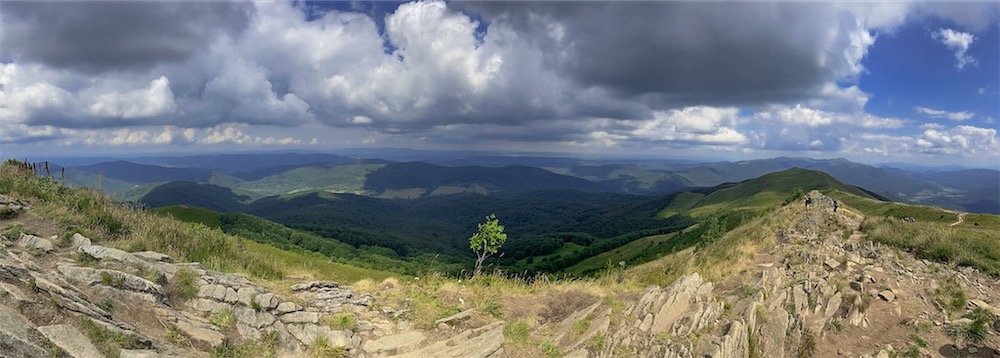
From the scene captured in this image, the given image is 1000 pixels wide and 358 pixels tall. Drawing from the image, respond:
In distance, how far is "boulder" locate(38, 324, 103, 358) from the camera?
7.98m

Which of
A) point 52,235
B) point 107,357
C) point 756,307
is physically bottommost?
point 756,307

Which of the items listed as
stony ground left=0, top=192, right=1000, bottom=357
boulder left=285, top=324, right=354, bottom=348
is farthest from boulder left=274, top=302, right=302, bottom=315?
boulder left=285, top=324, right=354, bottom=348

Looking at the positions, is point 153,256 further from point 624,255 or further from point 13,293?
point 624,255

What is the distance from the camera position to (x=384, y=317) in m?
13.6

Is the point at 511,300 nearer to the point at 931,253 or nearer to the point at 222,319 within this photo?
the point at 222,319

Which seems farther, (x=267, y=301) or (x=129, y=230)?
(x=129, y=230)

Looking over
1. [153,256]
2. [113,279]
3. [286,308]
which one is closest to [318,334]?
[286,308]

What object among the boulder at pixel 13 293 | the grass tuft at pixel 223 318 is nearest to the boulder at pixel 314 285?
the grass tuft at pixel 223 318

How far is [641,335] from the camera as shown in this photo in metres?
13.0

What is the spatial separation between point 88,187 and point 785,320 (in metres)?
32.0

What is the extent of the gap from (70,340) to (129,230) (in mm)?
10672

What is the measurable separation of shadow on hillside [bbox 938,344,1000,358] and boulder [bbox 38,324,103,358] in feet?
75.7

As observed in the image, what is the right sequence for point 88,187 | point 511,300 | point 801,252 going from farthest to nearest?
point 801,252 → point 88,187 → point 511,300

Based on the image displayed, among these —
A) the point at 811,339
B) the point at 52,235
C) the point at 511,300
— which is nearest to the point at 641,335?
the point at 511,300
